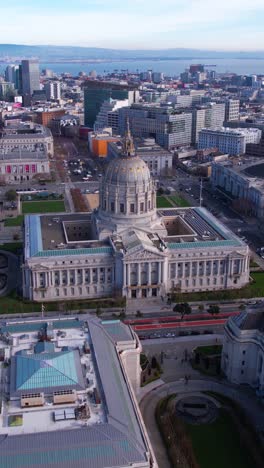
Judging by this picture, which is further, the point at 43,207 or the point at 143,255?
the point at 43,207

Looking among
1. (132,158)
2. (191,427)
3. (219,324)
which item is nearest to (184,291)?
(219,324)

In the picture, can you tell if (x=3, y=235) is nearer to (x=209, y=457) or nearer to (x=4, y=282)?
(x=4, y=282)

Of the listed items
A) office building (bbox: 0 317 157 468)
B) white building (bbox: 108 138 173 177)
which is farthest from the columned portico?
white building (bbox: 108 138 173 177)

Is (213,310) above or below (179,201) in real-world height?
above

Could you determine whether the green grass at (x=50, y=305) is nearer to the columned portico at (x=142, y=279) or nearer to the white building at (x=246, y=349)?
the columned portico at (x=142, y=279)

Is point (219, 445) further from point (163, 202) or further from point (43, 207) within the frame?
point (43, 207)

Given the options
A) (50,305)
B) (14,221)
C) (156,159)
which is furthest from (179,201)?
(50,305)
